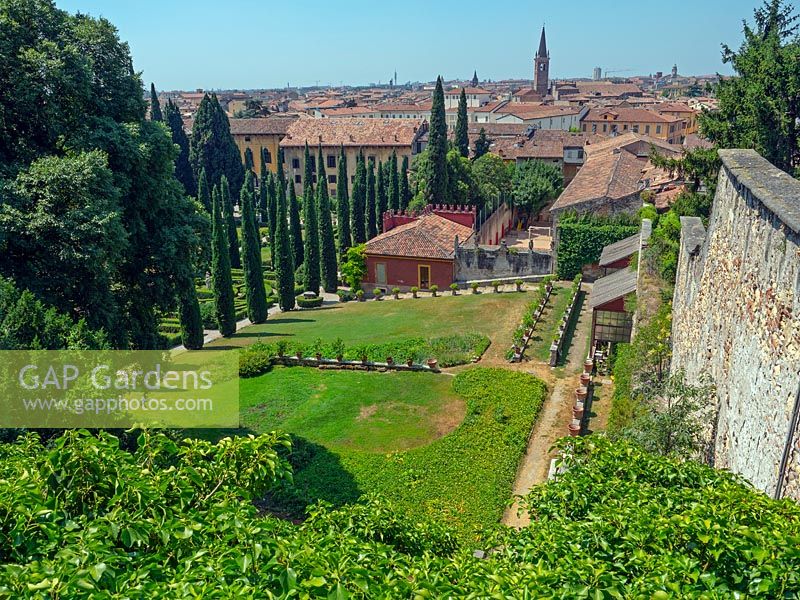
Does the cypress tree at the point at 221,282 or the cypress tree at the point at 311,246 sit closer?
the cypress tree at the point at 221,282

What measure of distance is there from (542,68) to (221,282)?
451 feet

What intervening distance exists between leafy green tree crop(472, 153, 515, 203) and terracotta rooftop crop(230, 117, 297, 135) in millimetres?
31827

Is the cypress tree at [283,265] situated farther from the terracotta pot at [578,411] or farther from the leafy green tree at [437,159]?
the terracotta pot at [578,411]

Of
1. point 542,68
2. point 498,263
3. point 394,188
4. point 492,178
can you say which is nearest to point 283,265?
point 498,263

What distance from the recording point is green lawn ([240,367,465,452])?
1719cm

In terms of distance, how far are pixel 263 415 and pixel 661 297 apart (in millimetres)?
12995

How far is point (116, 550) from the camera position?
5.11m

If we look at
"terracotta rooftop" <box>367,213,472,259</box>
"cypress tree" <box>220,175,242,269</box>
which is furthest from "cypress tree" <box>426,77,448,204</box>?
"cypress tree" <box>220,175,242,269</box>

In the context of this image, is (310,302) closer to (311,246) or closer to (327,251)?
(311,246)

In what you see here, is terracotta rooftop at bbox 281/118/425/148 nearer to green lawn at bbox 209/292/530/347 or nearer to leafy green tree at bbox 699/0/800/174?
green lawn at bbox 209/292/530/347

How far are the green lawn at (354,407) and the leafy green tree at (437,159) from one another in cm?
2537

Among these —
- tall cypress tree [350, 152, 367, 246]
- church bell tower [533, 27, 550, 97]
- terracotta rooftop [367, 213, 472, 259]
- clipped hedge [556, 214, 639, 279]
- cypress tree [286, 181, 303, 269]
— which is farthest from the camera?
church bell tower [533, 27, 550, 97]

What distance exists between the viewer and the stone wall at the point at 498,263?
34.7m

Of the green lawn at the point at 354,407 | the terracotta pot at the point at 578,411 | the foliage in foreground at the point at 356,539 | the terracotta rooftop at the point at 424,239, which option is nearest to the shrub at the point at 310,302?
the terracotta rooftop at the point at 424,239
